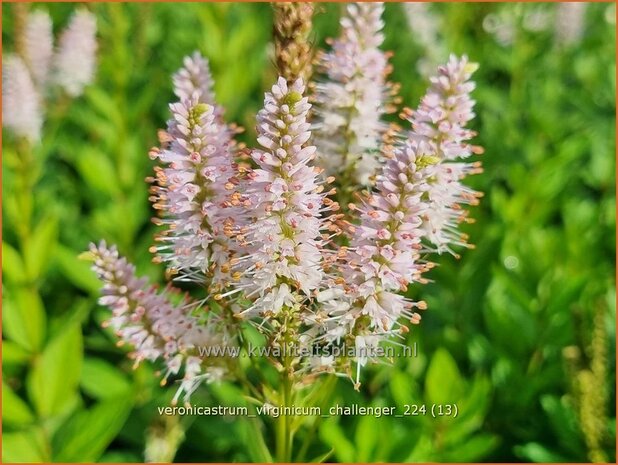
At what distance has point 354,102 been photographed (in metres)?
1.16

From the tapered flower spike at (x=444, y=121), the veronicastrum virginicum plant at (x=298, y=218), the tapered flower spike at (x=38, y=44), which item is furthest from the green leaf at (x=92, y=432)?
the tapered flower spike at (x=38, y=44)

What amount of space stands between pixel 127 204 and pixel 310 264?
1.49 meters

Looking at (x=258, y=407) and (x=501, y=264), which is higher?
(x=501, y=264)

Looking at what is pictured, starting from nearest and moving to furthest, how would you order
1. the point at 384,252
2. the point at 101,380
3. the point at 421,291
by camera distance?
the point at 384,252
the point at 101,380
the point at 421,291

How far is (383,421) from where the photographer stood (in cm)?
140

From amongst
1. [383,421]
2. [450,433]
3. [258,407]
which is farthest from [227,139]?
[450,433]

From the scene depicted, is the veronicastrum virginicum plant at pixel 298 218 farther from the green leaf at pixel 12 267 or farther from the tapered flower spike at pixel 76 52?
the tapered flower spike at pixel 76 52

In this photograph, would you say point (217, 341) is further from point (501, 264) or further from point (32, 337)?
point (501, 264)

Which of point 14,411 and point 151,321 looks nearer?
point 151,321

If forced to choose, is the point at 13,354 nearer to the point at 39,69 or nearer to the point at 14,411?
the point at 14,411

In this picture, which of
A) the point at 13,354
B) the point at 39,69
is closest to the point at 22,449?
the point at 13,354

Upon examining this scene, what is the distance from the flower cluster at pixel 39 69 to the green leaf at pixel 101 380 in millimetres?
646

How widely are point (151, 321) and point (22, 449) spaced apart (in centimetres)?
55

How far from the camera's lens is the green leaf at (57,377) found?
1577 millimetres
